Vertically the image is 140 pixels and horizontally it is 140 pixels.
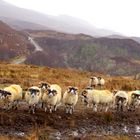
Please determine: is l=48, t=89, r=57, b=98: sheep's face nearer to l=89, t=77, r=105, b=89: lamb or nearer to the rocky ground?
the rocky ground

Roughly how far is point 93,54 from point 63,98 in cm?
11207

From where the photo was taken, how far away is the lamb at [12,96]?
20.5 meters

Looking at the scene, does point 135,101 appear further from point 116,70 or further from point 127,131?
point 116,70

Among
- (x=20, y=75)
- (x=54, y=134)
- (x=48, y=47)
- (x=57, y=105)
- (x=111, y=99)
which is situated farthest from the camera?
(x=48, y=47)

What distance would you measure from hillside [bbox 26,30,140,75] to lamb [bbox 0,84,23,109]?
8900 cm

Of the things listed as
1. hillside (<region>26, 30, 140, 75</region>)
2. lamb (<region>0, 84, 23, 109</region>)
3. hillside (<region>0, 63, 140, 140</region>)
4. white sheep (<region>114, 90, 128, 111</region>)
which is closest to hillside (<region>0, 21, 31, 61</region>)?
hillside (<region>26, 30, 140, 75</region>)

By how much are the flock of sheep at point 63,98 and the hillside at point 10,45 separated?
8093 centimetres

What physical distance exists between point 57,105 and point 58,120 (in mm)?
1808

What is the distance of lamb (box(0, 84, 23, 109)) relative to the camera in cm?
2048

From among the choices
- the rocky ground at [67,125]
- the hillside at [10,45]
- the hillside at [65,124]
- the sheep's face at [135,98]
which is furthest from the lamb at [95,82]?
the hillside at [10,45]

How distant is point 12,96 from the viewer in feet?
67.9

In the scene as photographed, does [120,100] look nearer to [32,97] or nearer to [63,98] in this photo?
[63,98]

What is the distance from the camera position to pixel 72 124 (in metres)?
20.4

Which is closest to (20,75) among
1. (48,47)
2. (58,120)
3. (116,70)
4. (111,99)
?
(111,99)
